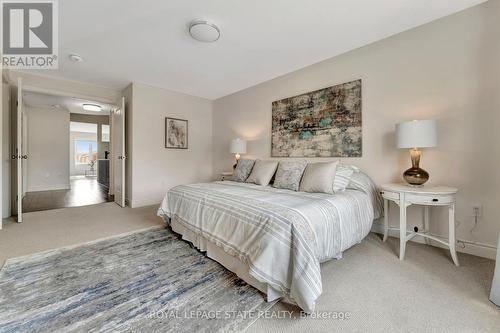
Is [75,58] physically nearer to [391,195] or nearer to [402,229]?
[391,195]

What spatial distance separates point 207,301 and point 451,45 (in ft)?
11.3

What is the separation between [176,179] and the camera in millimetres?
4805

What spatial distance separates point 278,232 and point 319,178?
1190 millimetres

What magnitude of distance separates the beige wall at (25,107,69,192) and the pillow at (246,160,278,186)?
650 cm

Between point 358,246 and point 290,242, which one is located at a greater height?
point 290,242

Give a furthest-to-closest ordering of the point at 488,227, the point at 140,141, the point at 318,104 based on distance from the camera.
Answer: the point at 140,141, the point at 318,104, the point at 488,227

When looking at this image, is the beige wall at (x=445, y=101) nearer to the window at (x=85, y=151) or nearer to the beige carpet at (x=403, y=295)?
the beige carpet at (x=403, y=295)

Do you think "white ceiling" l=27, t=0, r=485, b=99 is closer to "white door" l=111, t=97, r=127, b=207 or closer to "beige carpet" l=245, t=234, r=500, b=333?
"white door" l=111, t=97, r=127, b=207

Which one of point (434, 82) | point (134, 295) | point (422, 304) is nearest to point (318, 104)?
point (434, 82)

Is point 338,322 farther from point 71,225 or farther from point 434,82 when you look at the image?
point 71,225

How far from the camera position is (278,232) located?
4.60ft

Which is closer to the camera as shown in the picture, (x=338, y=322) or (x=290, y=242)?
(x=338, y=322)

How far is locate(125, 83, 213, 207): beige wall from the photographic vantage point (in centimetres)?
414

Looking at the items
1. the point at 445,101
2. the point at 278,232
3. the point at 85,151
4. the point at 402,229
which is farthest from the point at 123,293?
the point at 85,151
